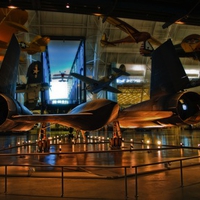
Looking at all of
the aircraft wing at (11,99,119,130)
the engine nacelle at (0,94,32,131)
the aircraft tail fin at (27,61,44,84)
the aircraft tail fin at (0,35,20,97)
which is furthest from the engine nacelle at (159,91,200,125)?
the aircraft tail fin at (27,61,44,84)

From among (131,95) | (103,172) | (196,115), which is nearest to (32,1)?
(103,172)

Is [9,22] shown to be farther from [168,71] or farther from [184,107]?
[184,107]

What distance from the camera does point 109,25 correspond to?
28797mm

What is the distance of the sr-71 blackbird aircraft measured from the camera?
684cm


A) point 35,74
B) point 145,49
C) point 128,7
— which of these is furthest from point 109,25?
point 128,7

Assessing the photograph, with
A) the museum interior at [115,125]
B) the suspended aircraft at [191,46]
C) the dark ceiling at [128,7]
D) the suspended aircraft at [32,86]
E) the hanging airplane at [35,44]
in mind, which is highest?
the hanging airplane at [35,44]

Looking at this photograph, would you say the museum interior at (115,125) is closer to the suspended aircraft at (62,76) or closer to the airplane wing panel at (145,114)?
the airplane wing panel at (145,114)

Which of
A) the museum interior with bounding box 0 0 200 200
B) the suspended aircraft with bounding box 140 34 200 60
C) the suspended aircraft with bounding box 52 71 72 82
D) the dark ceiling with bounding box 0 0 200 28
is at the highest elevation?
the suspended aircraft with bounding box 52 71 72 82

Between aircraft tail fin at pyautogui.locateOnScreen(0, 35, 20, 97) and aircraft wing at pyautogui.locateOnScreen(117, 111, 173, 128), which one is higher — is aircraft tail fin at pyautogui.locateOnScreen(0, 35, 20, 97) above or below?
above

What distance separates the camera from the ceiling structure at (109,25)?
414 cm

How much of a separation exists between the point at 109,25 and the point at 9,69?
77.5 feet

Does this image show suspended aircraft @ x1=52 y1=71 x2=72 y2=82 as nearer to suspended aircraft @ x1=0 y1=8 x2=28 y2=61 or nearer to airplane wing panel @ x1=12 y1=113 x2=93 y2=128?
suspended aircraft @ x1=0 y1=8 x2=28 y2=61

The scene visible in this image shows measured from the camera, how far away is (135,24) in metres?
28.6

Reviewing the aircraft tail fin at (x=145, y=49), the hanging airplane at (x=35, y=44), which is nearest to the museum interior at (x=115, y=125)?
the hanging airplane at (x=35, y=44)
